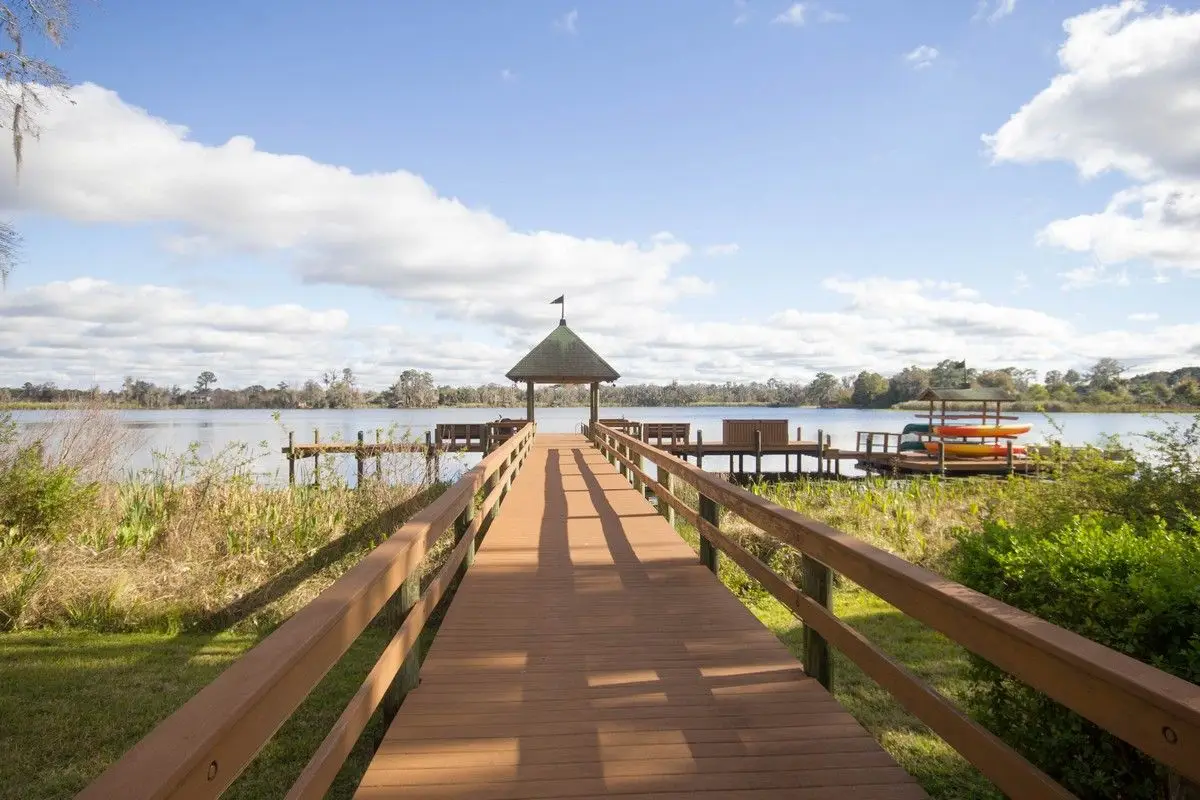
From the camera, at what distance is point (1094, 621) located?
3135mm

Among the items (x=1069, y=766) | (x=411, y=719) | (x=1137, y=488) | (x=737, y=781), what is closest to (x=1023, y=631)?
(x=737, y=781)

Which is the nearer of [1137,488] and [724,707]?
[724,707]

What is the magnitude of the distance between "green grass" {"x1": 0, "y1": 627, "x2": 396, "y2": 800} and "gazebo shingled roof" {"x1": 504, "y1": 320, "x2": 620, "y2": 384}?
18.7 metres

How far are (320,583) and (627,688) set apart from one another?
585 cm

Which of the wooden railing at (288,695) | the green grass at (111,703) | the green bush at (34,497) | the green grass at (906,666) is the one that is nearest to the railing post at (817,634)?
the green grass at (906,666)

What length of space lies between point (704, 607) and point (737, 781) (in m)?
2.36

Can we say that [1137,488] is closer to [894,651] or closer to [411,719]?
[894,651]

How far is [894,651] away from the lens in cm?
690

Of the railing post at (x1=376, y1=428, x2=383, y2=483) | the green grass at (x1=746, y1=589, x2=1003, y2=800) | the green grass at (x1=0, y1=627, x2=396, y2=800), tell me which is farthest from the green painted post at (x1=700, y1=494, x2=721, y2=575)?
the railing post at (x1=376, y1=428, x2=383, y2=483)

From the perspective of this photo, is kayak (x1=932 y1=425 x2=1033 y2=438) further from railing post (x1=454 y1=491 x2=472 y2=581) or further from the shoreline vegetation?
railing post (x1=454 y1=491 x2=472 y2=581)

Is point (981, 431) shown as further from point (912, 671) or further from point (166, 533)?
point (166, 533)

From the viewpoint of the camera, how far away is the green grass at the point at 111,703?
4555 millimetres

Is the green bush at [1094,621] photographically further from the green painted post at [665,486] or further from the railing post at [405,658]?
the green painted post at [665,486]

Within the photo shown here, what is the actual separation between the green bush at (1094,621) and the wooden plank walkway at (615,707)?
75cm
